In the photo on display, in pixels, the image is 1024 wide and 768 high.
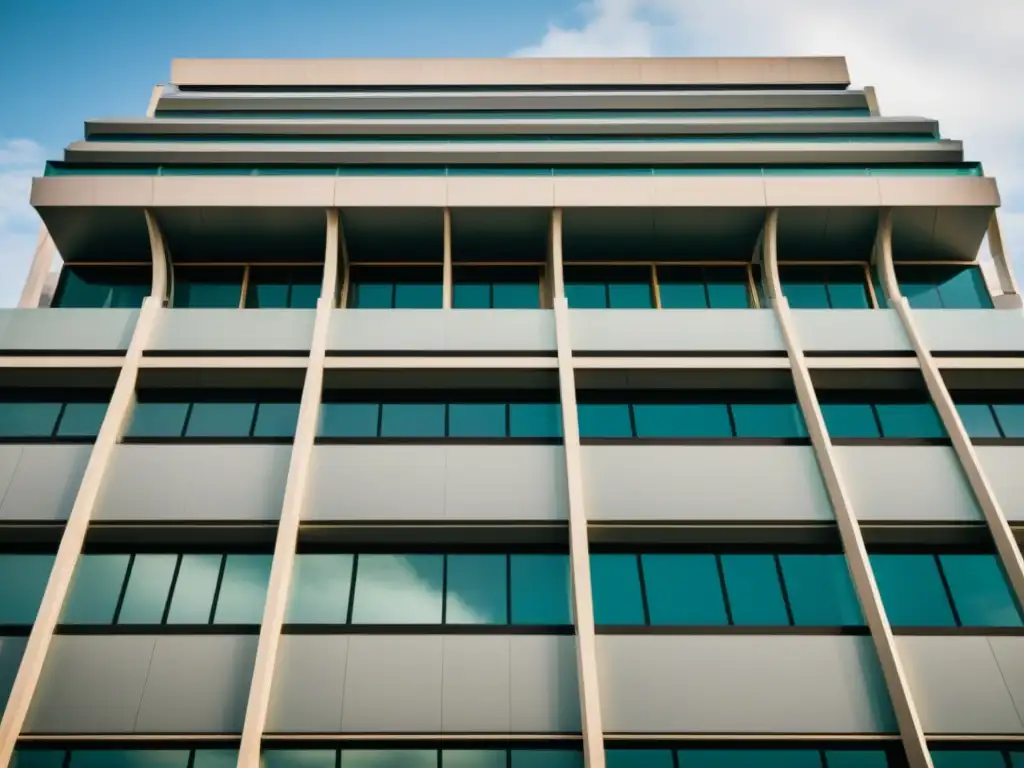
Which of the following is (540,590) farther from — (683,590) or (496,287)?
(496,287)

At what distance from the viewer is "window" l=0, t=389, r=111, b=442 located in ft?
53.6

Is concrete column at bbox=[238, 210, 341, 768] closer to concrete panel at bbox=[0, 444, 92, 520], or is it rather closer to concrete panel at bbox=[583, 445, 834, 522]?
concrete panel at bbox=[0, 444, 92, 520]

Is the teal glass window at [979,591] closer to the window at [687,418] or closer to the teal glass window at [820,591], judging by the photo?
the teal glass window at [820,591]

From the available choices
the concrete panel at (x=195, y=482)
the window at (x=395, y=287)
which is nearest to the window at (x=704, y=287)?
the window at (x=395, y=287)

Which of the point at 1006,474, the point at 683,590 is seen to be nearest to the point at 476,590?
the point at 683,590

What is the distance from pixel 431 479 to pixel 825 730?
876 cm

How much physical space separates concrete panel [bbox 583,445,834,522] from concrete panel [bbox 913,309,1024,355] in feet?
17.7

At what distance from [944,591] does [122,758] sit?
15614mm

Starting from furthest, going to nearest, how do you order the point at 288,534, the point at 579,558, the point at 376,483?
1. the point at 376,483
2. the point at 288,534
3. the point at 579,558

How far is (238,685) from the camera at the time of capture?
12438 millimetres

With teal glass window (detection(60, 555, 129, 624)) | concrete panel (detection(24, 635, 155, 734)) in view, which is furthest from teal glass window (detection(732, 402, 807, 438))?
teal glass window (detection(60, 555, 129, 624))

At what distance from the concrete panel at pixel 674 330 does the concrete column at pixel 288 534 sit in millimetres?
6325

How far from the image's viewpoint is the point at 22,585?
13969mm

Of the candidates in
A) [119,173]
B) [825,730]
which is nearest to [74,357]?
[119,173]
